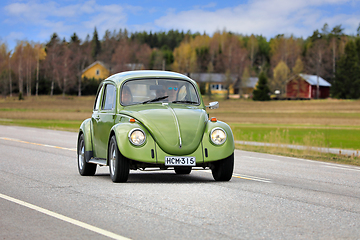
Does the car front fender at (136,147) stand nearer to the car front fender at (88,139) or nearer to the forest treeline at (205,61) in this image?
the car front fender at (88,139)

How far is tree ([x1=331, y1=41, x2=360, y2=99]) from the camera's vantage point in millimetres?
99375

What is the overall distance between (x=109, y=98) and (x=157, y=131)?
2250mm

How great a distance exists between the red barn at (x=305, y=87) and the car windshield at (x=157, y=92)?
334 feet

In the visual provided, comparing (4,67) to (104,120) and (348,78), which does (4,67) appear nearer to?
(348,78)

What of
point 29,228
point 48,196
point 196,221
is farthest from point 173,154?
point 29,228

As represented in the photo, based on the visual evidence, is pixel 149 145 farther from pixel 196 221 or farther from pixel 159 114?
pixel 196 221

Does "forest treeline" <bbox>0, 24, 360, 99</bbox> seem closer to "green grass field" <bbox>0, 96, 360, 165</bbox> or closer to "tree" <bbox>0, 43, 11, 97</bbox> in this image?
"tree" <bbox>0, 43, 11, 97</bbox>

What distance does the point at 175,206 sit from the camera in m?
7.21

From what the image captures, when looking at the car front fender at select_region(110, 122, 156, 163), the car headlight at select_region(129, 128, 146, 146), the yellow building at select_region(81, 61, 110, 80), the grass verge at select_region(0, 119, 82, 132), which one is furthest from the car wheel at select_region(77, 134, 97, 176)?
the yellow building at select_region(81, 61, 110, 80)

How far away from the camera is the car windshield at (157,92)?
34.5ft

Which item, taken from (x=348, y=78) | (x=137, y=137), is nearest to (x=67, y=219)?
(x=137, y=137)

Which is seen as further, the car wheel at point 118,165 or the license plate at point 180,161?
the car wheel at point 118,165

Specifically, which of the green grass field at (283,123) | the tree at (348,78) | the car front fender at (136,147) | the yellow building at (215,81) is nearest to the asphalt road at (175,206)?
the car front fender at (136,147)

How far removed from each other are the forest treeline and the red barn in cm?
180
